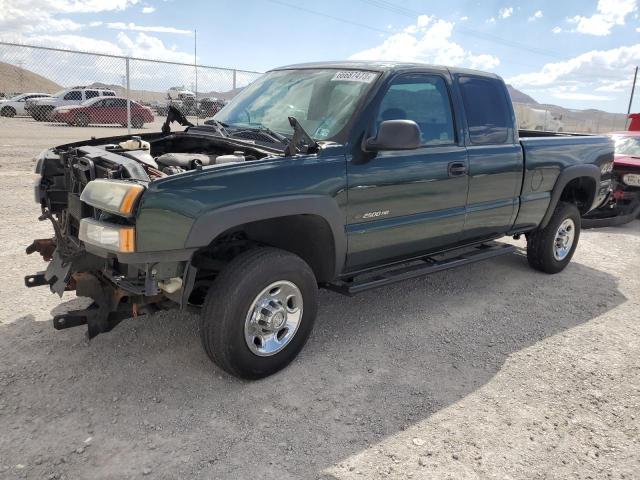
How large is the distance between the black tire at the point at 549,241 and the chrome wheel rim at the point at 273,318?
10.8ft

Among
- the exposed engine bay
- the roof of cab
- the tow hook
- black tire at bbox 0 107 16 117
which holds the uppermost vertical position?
the roof of cab

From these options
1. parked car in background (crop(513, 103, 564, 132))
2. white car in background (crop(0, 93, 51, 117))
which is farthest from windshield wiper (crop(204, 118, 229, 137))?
→ parked car in background (crop(513, 103, 564, 132))

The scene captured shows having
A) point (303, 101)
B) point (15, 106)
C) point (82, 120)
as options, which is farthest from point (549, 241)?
point (15, 106)

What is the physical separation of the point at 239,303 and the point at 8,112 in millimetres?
25555

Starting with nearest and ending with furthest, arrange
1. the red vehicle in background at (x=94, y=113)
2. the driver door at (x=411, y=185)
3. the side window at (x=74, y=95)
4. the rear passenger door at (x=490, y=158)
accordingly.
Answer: the driver door at (x=411, y=185) → the rear passenger door at (x=490, y=158) → the red vehicle in background at (x=94, y=113) → the side window at (x=74, y=95)

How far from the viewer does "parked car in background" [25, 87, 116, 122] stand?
22466 mm

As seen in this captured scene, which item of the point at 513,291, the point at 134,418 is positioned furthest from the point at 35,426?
the point at 513,291

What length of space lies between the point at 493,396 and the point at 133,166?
2.54m

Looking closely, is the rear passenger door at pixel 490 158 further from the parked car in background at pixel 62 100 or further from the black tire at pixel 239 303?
the parked car in background at pixel 62 100

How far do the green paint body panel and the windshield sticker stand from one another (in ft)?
0.27

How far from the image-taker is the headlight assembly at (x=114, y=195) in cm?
272

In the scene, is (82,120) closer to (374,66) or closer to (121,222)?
(374,66)

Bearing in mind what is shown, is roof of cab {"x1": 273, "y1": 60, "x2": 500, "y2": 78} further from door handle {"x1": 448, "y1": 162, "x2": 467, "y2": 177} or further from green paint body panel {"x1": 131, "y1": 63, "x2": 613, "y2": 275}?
door handle {"x1": 448, "y1": 162, "x2": 467, "y2": 177}

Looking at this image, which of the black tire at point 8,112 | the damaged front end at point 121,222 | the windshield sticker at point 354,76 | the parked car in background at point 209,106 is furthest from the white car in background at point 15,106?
the windshield sticker at point 354,76
